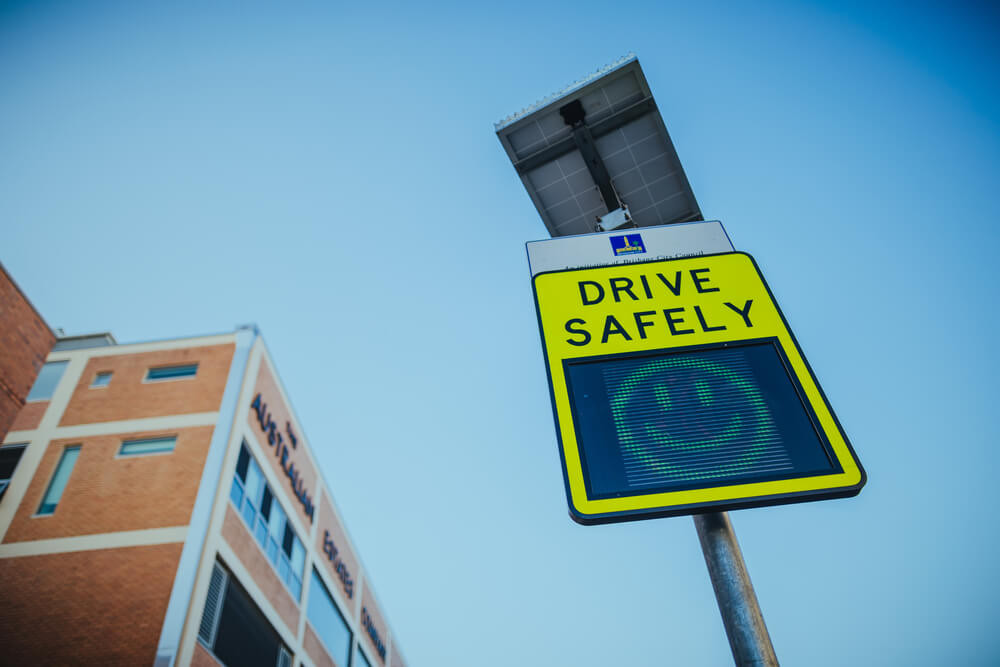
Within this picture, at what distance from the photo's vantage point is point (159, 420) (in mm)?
13875

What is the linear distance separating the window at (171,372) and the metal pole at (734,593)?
1593cm

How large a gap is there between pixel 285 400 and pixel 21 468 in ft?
20.5

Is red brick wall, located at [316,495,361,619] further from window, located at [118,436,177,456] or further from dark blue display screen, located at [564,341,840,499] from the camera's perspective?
dark blue display screen, located at [564,341,840,499]

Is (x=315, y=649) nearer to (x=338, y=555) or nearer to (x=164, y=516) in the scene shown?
(x=338, y=555)

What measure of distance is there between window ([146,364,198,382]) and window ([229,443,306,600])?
3086mm

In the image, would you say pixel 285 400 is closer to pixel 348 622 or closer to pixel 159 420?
pixel 159 420

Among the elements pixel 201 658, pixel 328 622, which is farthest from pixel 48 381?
pixel 328 622

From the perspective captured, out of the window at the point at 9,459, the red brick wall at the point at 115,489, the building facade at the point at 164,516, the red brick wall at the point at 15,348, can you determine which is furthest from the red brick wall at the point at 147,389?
the red brick wall at the point at 15,348

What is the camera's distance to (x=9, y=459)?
1340 cm

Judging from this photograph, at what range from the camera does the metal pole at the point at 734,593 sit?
1.78 metres

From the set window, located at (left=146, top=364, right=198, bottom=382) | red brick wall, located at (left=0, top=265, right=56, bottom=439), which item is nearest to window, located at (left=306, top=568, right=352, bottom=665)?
window, located at (left=146, top=364, right=198, bottom=382)

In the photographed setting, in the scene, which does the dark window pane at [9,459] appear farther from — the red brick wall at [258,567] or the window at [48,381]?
the red brick wall at [258,567]

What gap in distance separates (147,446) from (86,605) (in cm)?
381

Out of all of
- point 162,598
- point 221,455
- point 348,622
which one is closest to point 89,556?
point 162,598
